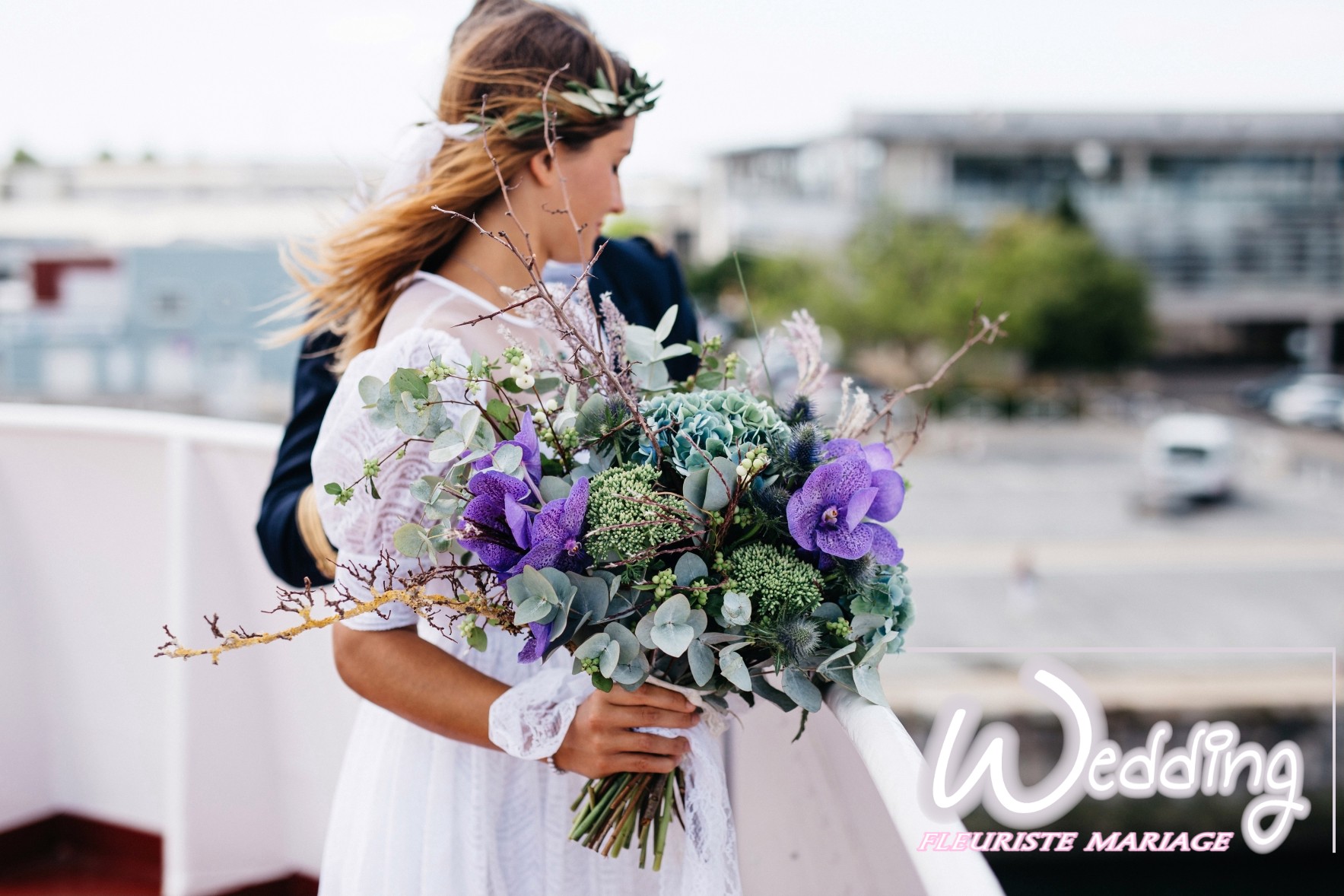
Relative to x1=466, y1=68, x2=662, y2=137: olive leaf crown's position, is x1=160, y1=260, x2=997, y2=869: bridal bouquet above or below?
below

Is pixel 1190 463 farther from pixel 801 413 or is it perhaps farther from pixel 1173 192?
pixel 801 413

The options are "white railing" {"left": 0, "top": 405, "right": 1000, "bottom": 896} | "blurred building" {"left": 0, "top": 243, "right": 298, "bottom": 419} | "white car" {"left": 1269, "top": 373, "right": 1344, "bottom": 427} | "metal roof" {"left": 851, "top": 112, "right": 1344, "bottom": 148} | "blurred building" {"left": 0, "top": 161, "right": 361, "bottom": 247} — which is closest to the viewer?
"white railing" {"left": 0, "top": 405, "right": 1000, "bottom": 896}

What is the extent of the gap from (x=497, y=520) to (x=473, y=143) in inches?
19.1

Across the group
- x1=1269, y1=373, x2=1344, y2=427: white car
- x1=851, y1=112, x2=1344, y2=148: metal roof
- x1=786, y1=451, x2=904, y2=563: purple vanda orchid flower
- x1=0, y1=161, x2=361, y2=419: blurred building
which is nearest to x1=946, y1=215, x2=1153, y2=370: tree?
x1=851, y1=112, x2=1344, y2=148: metal roof

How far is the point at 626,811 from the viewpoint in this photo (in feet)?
3.78

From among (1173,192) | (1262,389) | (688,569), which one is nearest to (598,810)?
(688,569)

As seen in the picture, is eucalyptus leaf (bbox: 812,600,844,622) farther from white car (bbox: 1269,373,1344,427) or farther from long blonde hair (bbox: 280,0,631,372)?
white car (bbox: 1269,373,1344,427)

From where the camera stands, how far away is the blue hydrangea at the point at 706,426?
102 cm

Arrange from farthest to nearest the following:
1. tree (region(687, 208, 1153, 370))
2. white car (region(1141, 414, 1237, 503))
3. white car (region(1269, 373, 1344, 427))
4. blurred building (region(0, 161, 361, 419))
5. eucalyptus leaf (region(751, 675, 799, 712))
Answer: tree (region(687, 208, 1153, 370)) < white car (region(1269, 373, 1344, 427)) < blurred building (region(0, 161, 361, 419)) < white car (region(1141, 414, 1237, 503)) < eucalyptus leaf (region(751, 675, 799, 712))

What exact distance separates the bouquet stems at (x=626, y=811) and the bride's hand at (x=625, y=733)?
0.04 metres

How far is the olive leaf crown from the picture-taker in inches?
49.2

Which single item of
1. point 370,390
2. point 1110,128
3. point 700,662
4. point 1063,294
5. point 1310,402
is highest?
point 1110,128

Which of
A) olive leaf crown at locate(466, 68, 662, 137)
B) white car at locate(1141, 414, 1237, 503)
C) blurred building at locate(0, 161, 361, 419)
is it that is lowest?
white car at locate(1141, 414, 1237, 503)

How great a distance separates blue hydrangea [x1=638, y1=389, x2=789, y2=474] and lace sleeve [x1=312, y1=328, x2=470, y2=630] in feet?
0.68
